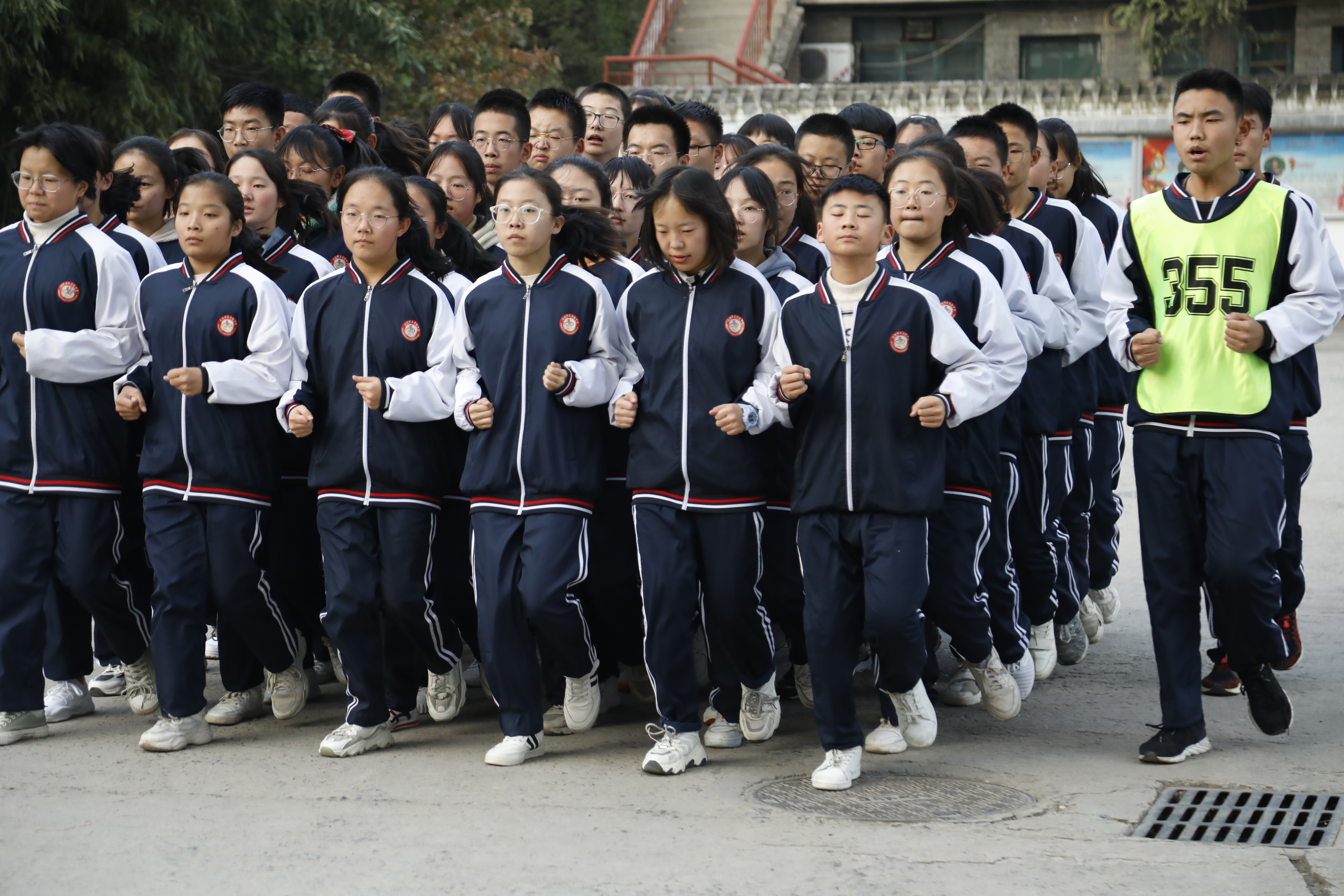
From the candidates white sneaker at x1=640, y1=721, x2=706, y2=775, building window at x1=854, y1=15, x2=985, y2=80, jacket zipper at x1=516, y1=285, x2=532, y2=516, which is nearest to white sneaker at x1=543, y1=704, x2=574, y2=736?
white sneaker at x1=640, y1=721, x2=706, y2=775

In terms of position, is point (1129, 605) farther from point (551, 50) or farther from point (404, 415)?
point (551, 50)

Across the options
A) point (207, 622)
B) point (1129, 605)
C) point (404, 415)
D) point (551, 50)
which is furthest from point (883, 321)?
point (551, 50)

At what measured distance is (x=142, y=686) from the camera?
5.98m

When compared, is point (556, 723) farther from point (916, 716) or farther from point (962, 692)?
point (962, 692)

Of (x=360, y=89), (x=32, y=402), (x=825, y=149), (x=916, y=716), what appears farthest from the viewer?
(x=360, y=89)

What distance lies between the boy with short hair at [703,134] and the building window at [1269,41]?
28.3m

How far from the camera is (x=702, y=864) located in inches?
167

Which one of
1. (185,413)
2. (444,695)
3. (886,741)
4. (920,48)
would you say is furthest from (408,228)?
(920,48)

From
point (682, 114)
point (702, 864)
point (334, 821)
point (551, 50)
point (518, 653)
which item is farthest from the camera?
point (551, 50)

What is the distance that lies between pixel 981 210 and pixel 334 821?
306cm

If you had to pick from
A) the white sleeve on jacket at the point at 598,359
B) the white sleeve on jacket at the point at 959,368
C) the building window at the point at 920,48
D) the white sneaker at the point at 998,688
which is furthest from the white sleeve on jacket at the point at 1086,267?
the building window at the point at 920,48

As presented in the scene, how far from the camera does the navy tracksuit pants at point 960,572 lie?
5387mm

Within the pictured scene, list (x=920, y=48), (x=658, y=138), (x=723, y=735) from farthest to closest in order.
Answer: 1. (x=920, y=48)
2. (x=658, y=138)
3. (x=723, y=735)

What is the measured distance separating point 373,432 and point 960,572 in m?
2.08
